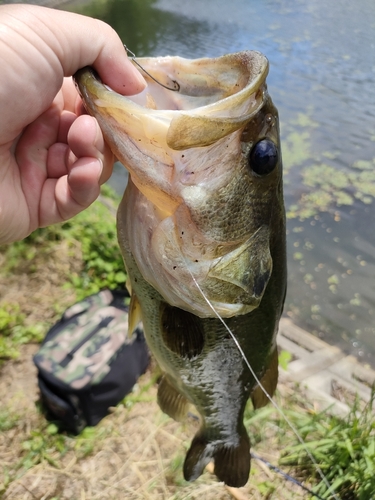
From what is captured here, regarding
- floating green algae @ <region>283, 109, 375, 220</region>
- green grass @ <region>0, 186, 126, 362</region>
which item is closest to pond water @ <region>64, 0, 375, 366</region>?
floating green algae @ <region>283, 109, 375, 220</region>

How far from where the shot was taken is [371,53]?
9867 mm

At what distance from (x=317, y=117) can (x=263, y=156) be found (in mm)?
7389

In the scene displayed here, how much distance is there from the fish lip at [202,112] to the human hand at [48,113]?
0.18 meters

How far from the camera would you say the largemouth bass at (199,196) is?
1.09 metres

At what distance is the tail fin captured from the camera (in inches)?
76.8

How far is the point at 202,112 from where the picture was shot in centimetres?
106

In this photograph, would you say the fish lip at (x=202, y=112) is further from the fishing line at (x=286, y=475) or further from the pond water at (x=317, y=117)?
the pond water at (x=317, y=117)

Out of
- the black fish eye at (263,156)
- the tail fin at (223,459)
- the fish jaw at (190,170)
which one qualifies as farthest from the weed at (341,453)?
the black fish eye at (263,156)

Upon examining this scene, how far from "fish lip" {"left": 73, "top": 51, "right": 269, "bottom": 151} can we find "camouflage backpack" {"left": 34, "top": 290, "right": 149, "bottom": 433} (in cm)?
191

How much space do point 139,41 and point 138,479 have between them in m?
12.0

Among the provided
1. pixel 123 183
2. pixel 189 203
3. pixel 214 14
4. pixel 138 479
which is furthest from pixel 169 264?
pixel 214 14

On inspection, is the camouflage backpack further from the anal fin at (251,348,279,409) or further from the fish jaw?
the fish jaw

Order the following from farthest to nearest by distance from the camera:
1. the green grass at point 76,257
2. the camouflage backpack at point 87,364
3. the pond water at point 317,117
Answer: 1. the pond water at point 317,117
2. the green grass at point 76,257
3. the camouflage backpack at point 87,364

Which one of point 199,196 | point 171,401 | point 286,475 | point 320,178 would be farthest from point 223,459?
point 320,178
